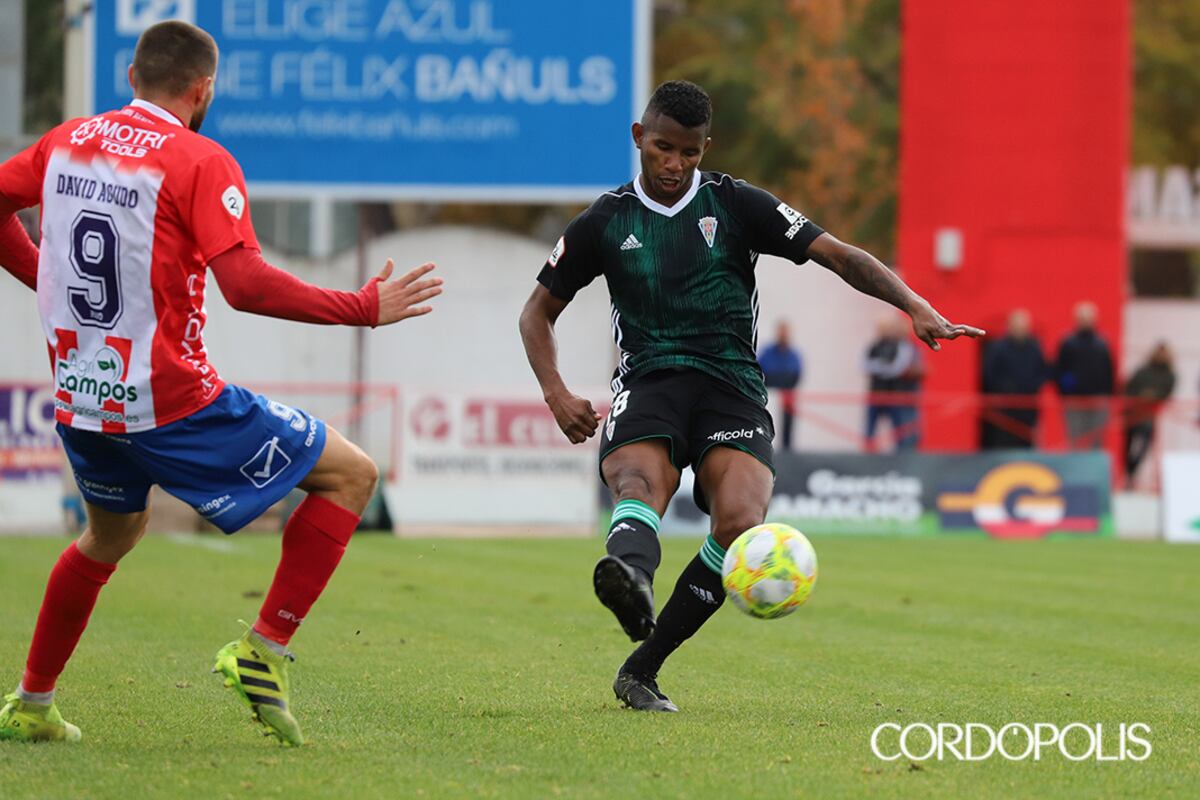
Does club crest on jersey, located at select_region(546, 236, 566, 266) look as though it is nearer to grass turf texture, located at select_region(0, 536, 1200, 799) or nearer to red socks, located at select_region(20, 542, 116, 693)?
grass turf texture, located at select_region(0, 536, 1200, 799)

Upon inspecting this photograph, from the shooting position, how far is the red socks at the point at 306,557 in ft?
20.1

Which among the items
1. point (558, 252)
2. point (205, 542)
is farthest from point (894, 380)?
point (558, 252)

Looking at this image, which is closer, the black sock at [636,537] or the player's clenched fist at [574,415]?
the black sock at [636,537]

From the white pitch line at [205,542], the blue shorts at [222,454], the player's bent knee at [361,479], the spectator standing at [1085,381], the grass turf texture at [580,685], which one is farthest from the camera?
the spectator standing at [1085,381]

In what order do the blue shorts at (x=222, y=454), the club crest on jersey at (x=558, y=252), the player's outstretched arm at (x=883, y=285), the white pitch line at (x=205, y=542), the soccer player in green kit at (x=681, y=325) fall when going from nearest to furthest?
the blue shorts at (x=222, y=454) < the player's outstretched arm at (x=883, y=285) < the soccer player in green kit at (x=681, y=325) < the club crest on jersey at (x=558, y=252) < the white pitch line at (x=205, y=542)

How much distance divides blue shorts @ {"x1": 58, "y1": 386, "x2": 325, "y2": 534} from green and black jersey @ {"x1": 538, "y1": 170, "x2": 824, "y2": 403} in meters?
1.51

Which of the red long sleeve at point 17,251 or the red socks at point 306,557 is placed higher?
the red long sleeve at point 17,251

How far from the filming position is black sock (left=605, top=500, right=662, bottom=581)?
6391mm

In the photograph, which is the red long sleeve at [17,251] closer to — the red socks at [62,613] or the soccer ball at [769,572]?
the red socks at [62,613]

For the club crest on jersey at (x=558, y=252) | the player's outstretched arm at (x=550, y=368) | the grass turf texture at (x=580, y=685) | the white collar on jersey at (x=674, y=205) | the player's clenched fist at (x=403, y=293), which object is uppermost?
the white collar on jersey at (x=674, y=205)

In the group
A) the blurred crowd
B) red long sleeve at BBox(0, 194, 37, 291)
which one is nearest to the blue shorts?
red long sleeve at BBox(0, 194, 37, 291)

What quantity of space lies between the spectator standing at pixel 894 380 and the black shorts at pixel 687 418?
49.9 feet

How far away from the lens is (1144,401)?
72.7 feet

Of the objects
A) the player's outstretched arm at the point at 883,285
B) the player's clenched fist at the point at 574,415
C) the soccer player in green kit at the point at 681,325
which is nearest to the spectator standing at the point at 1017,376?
the soccer player in green kit at the point at 681,325
